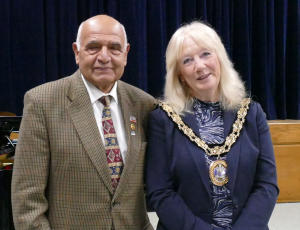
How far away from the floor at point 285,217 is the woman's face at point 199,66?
1722mm

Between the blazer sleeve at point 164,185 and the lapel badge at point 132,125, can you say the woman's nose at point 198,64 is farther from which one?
the lapel badge at point 132,125

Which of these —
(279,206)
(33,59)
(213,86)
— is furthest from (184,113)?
(33,59)

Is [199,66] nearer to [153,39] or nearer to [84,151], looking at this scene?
[84,151]

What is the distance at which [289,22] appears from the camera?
182 inches

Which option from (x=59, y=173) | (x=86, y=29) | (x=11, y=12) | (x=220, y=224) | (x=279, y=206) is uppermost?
(x=11, y=12)

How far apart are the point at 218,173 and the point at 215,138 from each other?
0.52 ft

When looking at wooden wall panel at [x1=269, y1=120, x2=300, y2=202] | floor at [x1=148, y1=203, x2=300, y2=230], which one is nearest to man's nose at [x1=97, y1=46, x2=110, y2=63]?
floor at [x1=148, y1=203, x2=300, y2=230]

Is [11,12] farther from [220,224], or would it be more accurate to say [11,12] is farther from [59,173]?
[220,224]

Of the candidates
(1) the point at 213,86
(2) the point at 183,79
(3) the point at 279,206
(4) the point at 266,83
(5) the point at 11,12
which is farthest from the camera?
(4) the point at 266,83

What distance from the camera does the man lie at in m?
1.40

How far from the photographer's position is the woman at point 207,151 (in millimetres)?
1478

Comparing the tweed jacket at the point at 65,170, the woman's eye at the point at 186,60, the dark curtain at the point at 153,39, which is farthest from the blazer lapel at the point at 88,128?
the dark curtain at the point at 153,39

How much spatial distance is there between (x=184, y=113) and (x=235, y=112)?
9.2 inches

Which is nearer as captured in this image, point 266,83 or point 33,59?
point 33,59
